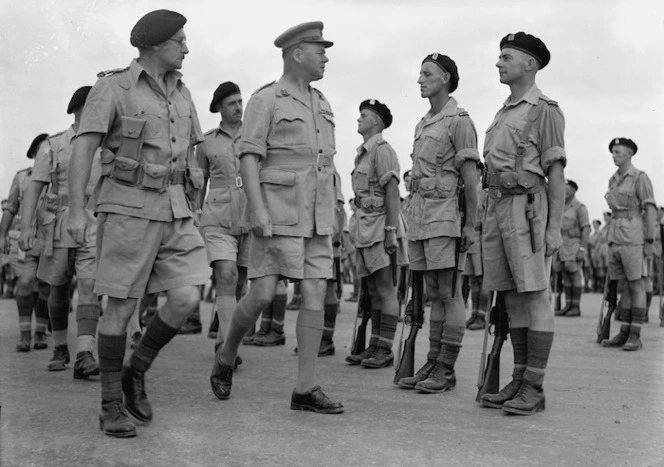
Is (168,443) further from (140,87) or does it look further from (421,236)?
(421,236)

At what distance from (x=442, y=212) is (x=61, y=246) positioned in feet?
10.5

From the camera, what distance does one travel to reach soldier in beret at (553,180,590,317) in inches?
675

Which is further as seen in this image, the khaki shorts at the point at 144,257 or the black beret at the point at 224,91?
the black beret at the point at 224,91

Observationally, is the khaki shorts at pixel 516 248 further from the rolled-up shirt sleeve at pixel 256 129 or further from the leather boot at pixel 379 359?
the leather boot at pixel 379 359

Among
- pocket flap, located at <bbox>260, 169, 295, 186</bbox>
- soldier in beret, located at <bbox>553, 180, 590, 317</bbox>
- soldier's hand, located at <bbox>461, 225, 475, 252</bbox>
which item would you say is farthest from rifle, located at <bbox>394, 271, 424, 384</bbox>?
soldier in beret, located at <bbox>553, 180, 590, 317</bbox>

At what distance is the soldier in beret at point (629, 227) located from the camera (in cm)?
1102

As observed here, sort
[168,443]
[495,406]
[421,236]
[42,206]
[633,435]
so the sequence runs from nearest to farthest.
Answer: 1. [168,443]
2. [633,435]
3. [495,406]
4. [421,236]
5. [42,206]

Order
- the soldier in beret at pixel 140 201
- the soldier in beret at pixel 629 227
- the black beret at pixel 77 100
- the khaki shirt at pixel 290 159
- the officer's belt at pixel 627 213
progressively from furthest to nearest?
1. the officer's belt at pixel 627 213
2. the soldier in beret at pixel 629 227
3. the black beret at pixel 77 100
4. the khaki shirt at pixel 290 159
5. the soldier in beret at pixel 140 201

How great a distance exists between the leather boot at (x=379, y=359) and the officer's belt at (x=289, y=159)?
8.89 ft

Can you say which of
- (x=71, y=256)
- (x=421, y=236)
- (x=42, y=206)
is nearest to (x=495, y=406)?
(x=421, y=236)

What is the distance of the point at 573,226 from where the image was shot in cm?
1723

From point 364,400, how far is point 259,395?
71 cm

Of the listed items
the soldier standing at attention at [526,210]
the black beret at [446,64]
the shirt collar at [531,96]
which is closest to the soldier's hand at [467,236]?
the soldier standing at attention at [526,210]

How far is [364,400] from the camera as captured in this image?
6.21m
